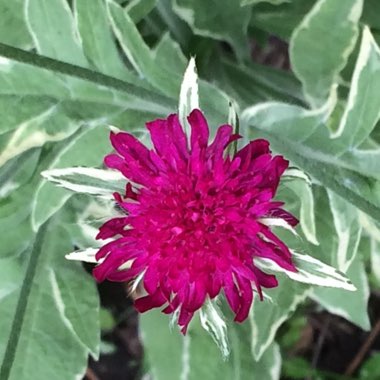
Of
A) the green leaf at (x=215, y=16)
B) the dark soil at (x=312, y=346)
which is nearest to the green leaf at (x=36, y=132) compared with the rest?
the green leaf at (x=215, y=16)

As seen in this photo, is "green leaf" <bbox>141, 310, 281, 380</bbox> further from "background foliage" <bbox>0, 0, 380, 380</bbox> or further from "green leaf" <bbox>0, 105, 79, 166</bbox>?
"green leaf" <bbox>0, 105, 79, 166</bbox>

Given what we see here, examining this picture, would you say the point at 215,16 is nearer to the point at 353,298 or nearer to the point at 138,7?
the point at 138,7

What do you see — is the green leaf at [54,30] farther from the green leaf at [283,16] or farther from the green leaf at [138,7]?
the green leaf at [283,16]

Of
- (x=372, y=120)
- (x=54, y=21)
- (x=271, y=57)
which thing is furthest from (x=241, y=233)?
(x=271, y=57)

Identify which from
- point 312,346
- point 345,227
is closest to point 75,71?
point 345,227

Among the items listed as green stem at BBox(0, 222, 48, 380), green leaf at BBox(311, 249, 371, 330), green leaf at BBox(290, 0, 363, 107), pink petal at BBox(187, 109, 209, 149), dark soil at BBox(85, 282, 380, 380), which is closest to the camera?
pink petal at BBox(187, 109, 209, 149)

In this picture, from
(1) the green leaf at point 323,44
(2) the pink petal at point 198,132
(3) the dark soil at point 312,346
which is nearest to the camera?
(2) the pink petal at point 198,132

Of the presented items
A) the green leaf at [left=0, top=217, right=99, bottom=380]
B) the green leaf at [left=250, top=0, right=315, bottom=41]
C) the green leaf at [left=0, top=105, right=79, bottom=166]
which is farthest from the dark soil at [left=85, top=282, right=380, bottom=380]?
the green leaf at [left=0, top=105, right=79, bottom=166]
